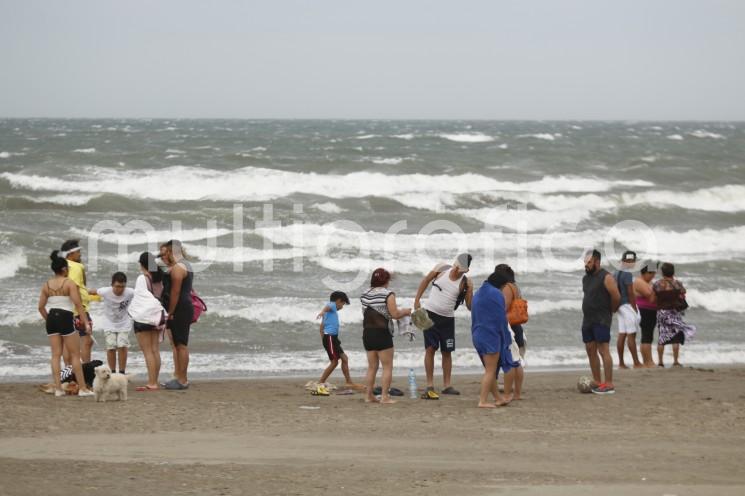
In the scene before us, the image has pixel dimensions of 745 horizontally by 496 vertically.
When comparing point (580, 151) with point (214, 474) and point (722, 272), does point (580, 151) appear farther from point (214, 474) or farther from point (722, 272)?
point (214, 474)

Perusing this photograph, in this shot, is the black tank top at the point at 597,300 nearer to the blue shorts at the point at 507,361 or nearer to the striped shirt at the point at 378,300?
the blue shorts at the point at 507,361

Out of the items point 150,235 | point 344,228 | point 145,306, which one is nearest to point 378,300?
point 145,306

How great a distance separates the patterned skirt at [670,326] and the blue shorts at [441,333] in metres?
3.52

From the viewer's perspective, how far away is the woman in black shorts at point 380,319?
8.88 metres

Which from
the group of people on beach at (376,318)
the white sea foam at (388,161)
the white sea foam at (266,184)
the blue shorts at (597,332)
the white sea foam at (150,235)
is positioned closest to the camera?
the group of people on beach at (376,318)

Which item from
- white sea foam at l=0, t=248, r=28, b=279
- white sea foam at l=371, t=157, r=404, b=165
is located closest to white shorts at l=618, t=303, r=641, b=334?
white sea foam at l=0, t=248, r=28, b=279

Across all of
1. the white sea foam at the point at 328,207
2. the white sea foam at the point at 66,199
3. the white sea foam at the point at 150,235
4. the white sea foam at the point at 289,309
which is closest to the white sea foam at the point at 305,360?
the white sea foam at the point at 289,309

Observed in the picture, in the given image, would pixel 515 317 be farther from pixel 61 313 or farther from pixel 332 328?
pixel 61 313

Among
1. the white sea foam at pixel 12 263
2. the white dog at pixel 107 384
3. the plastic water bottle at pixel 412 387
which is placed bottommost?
the plastic water bottle at pixel 412 387

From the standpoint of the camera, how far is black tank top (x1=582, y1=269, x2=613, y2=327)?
9.42 metres

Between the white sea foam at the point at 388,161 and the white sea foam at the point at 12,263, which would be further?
the white sea foam at the point at 388,161

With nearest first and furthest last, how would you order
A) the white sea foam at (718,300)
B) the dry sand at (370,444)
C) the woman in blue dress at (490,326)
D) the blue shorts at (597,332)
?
the dry sand at (370,444) → the woman in blue dress at (490,326) → the blue shorts at (597,332) → the white sea foam at (718,300)

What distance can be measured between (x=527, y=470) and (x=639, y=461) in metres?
0.83

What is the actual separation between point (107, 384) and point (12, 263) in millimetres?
9699
